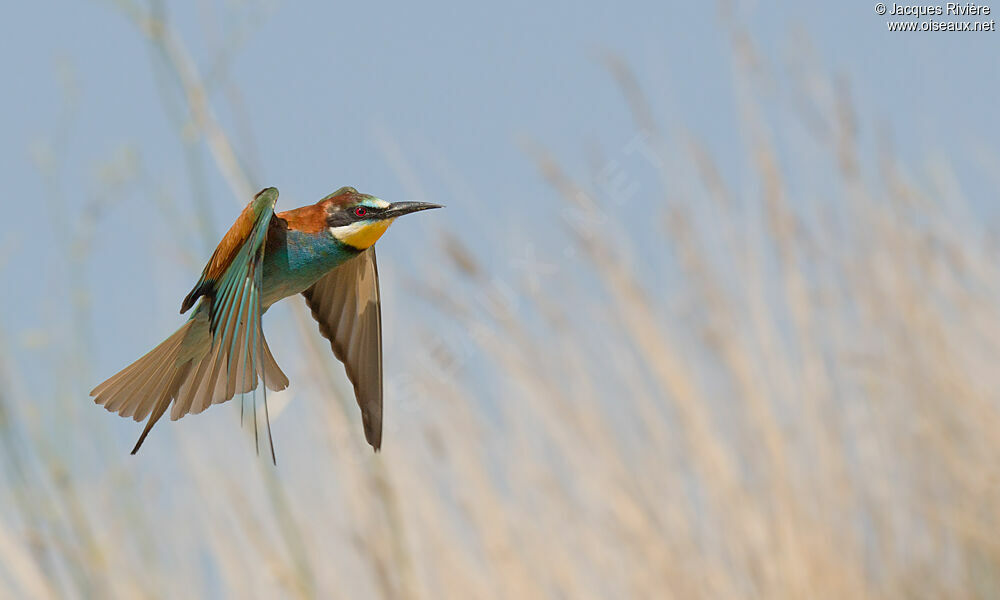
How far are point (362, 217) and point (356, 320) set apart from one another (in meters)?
0.05

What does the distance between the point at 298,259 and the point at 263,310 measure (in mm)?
47

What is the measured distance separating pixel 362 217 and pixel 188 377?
0.05 meters

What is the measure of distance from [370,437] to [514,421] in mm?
1424

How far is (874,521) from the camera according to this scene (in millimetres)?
1808

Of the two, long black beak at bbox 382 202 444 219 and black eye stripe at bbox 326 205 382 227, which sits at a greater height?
black eye stripe at bbox 326 205 382 227

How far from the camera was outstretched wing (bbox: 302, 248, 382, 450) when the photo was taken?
23 cm

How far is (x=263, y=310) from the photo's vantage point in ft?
0.63

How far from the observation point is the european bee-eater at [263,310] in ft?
0.63

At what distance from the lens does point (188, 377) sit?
0.23m

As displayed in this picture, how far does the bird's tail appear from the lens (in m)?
0.18

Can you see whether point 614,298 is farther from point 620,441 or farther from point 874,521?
point 874,521

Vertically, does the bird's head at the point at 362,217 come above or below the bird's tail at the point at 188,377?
above

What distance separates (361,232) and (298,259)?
0.05 ft

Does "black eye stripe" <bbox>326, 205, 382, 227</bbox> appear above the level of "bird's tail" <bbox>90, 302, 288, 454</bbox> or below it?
above
